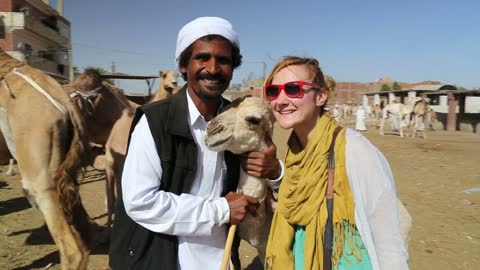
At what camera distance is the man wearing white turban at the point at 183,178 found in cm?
165

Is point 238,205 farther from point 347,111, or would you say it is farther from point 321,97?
point 347,111

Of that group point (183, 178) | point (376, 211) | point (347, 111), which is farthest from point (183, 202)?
point (347, 111)

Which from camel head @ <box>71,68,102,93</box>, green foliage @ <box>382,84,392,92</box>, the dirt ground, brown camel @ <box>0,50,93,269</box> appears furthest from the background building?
green foliage @ <box>382,84,392,92</box>

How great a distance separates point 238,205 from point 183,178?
0.31 metres

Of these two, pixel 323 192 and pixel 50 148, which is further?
pixel 50 148

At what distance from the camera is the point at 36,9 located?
36156 millimetres

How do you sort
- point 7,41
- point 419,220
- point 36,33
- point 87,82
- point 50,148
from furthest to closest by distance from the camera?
point 36,33
point 7,41
point 419,220
point 87,82
point 50,148

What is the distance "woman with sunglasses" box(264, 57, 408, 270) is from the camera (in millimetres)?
1526

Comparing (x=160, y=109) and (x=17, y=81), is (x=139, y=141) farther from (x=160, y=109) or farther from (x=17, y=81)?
(x=17, y=81)

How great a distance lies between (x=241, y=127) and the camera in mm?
2002

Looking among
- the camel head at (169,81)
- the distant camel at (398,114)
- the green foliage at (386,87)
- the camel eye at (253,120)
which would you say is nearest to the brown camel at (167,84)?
the camel head at (169,81)

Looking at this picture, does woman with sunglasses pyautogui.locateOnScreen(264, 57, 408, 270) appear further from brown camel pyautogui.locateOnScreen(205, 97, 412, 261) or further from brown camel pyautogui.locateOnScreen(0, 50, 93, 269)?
brown camel pyautogui.locateOnScreen(0, 50, 93, 269)

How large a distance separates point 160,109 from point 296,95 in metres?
0.67

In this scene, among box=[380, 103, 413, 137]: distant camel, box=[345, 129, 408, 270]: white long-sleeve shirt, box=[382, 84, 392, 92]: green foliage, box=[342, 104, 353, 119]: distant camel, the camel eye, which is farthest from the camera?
box=[382, 84, 392, 92]: green foliage
